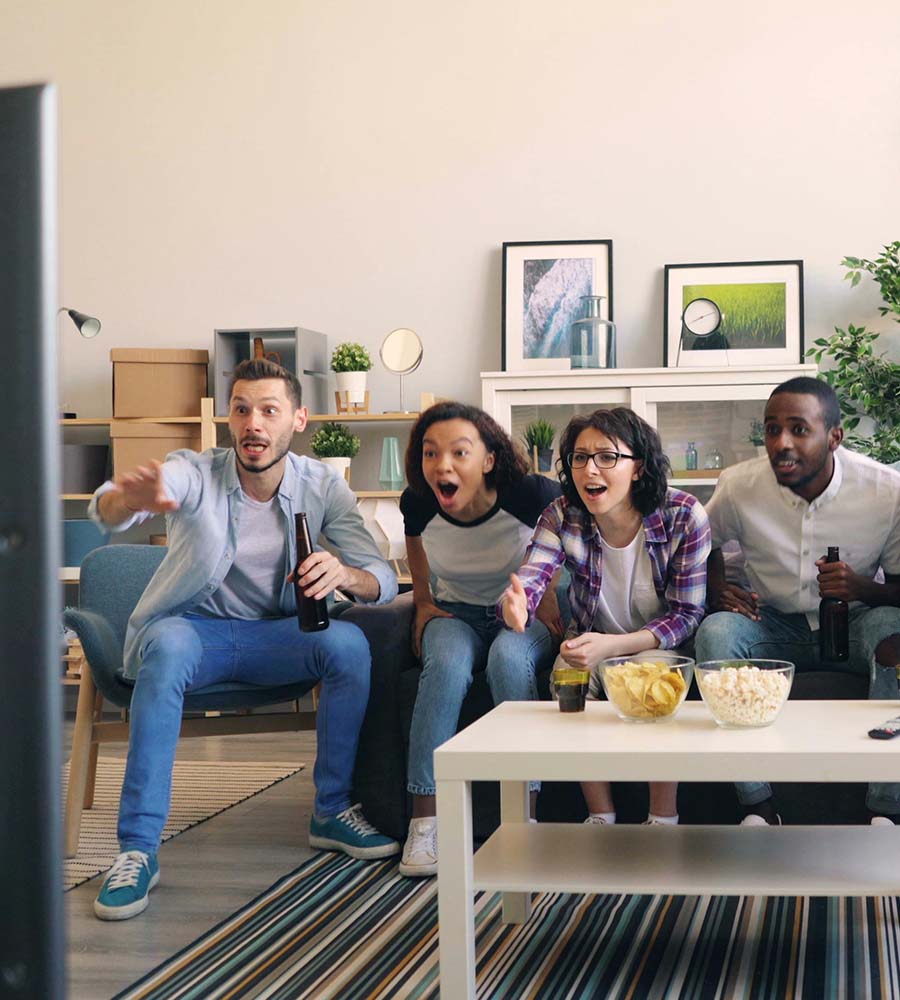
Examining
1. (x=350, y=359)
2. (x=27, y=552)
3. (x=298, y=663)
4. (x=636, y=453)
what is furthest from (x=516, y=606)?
(x=350, y=359)

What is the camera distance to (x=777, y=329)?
459cm

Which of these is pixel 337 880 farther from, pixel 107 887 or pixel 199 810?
pixel 199 810

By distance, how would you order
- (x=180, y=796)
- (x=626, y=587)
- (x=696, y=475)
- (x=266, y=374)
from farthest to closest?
1. (x=696, y=475)
2. (x=180, y=796)
3. (x=266, y=374)
4. (x=626, y=587)

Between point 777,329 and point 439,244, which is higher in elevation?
point 439,244

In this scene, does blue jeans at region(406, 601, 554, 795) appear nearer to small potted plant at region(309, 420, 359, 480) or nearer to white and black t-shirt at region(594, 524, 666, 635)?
white and black t-shirt at region(594, 524, 666, 635)

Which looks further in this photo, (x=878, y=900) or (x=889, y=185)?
(x=889, y=185)

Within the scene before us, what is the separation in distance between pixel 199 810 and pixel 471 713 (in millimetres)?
939

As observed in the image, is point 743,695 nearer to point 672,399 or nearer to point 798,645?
point 798,645

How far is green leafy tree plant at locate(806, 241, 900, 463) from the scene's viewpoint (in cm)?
427

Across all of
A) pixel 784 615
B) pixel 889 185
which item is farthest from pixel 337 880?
pixel 889 185

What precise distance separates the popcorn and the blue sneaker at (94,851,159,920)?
3.80 feet

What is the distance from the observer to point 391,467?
478 centimetres

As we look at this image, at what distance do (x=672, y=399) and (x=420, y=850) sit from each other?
7.81ft

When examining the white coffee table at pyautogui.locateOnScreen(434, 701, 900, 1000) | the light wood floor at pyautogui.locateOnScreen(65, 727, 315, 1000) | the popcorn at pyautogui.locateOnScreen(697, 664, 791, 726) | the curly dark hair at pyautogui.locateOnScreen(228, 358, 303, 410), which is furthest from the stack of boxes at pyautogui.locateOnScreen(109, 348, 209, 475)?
the popcorn at pyautogui.locateOnScreen(697, 664, 791, 726)
